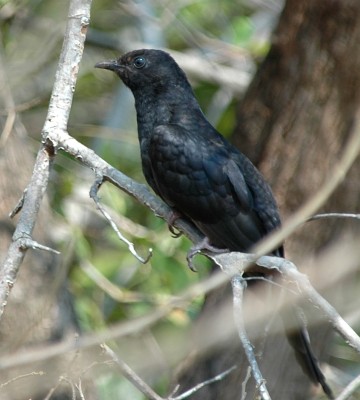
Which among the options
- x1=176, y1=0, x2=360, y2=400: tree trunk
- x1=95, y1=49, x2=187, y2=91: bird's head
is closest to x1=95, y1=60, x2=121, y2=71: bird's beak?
x1=95, y1=49, x2=187, y2=91: bird's head

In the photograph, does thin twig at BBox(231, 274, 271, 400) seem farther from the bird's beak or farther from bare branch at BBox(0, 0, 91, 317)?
the bird's beak

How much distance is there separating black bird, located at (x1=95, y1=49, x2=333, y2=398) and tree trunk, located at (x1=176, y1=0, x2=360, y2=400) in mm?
741

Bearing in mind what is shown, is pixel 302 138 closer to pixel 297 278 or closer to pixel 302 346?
pixel 302 346

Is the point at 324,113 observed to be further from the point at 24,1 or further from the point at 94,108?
the point at 94,108

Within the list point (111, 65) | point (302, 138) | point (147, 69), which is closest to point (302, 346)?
point (302, 138)

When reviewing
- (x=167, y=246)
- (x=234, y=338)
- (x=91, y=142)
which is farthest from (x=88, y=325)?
(x=91, y=142)

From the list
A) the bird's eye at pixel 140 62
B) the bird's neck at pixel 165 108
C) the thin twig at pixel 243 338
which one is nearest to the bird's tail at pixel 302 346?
the bird's neck at pixel 165 108

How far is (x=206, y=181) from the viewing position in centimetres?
491

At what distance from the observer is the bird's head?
5355 millimetres

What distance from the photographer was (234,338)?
18.9ft

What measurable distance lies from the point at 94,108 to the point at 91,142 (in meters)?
1.24

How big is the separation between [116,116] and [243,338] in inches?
180

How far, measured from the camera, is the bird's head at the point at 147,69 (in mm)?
5355

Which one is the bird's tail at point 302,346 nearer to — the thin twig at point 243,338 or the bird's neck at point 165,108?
the bird's neck at point 165,108
